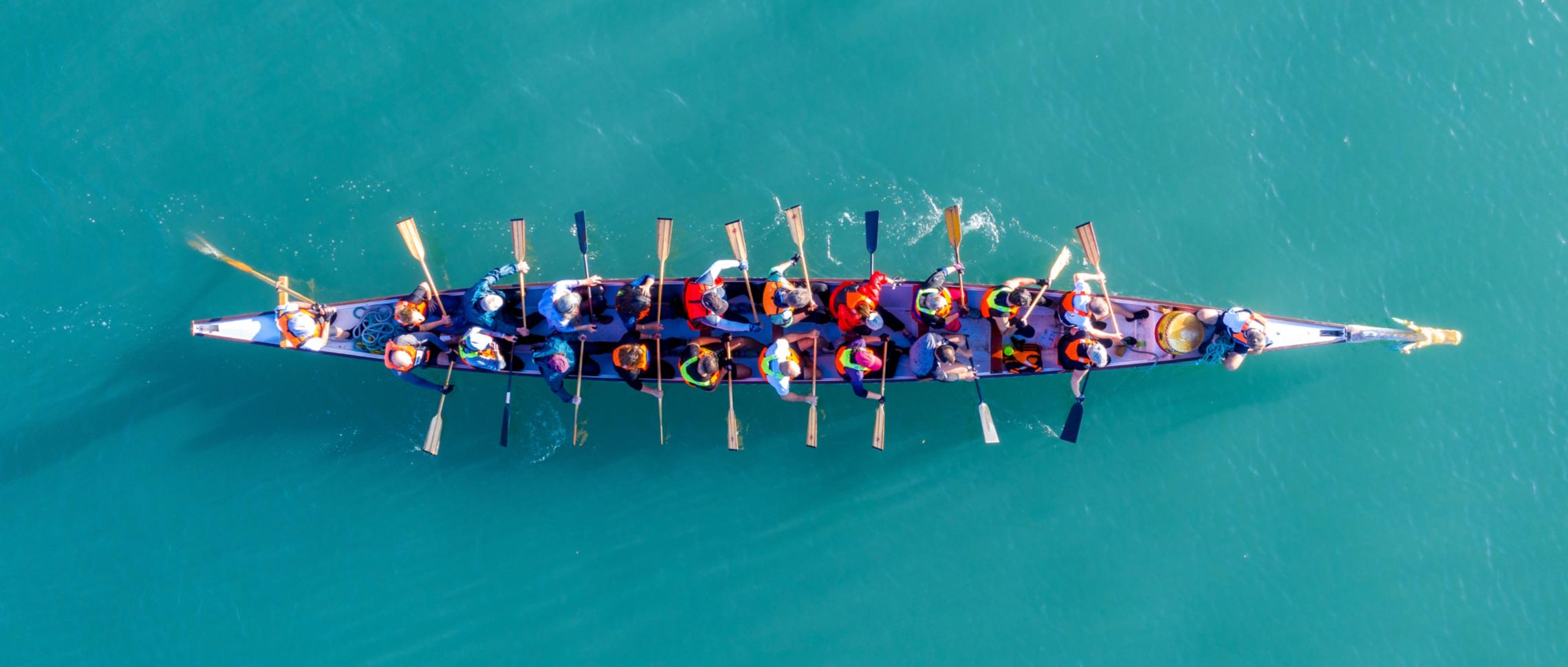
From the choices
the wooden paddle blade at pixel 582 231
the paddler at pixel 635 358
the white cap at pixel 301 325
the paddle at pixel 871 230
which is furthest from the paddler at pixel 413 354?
the paddle at pixel 871 230

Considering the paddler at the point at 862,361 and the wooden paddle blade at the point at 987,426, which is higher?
the paddler at the point at 862,361

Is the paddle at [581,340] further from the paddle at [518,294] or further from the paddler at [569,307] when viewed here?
the paddle at [518,294]

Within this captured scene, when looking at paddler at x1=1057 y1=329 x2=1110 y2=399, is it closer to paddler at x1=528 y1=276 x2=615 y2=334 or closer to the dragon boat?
the dragon boat

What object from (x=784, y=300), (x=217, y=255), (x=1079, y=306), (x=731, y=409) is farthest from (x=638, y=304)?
(x=217, y=255)

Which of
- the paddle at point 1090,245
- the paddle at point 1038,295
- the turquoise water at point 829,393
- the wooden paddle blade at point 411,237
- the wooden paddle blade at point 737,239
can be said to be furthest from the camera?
the turquoise water at point 829,393

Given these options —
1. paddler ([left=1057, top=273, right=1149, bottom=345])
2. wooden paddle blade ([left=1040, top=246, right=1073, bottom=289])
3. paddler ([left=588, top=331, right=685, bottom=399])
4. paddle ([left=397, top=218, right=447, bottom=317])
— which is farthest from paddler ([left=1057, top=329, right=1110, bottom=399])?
paddle ([left=397, top=218, right=447, bottom=317])

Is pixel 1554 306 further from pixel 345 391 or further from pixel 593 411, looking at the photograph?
pixel 345 391
